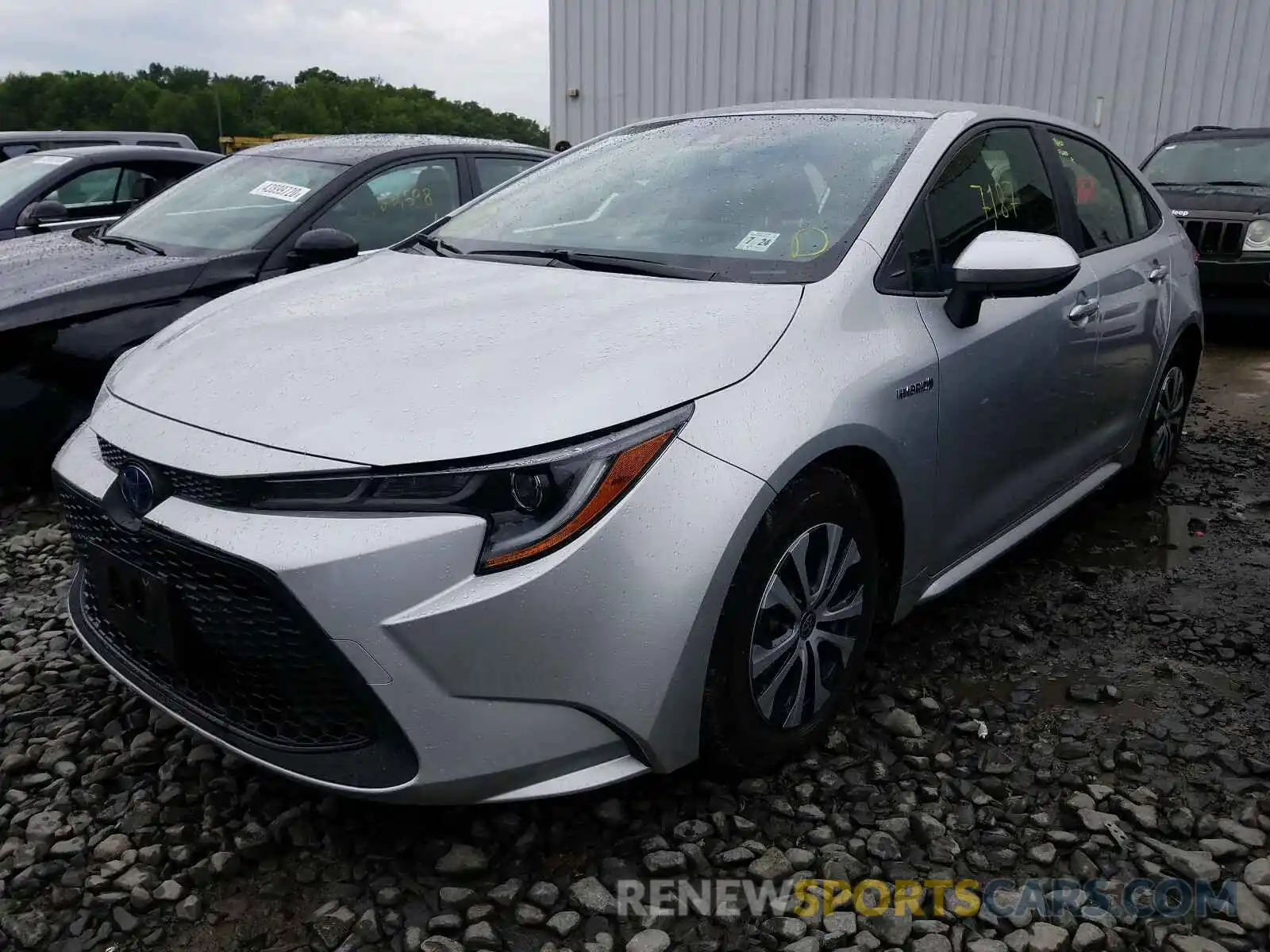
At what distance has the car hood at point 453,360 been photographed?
1.84 m

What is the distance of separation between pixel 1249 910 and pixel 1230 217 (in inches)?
253

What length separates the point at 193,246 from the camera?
446cm

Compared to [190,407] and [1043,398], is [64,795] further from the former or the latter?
[1043,398]

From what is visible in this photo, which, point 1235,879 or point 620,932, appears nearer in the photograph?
point 620,932

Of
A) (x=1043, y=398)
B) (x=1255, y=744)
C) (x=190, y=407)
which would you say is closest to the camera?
(x=190, y=407)

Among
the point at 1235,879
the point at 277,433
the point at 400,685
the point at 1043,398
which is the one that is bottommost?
the point at 1235,879

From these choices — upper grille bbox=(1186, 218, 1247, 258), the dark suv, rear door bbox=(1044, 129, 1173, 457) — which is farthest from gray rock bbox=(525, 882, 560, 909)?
upper grille bbox=(1186, 218, 1247, 258)

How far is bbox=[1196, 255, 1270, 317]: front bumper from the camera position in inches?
279

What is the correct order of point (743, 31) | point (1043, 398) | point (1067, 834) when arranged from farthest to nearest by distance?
point (743, 31) < point (1043, 398) < point (1067, 834)

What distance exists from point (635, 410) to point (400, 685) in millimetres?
618

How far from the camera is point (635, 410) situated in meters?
Result: 1.88

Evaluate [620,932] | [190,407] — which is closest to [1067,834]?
[620,932]

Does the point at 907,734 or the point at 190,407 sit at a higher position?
the point at 190,407

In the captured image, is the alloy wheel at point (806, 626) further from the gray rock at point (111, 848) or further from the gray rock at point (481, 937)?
the gray rock at point (111, 848)
